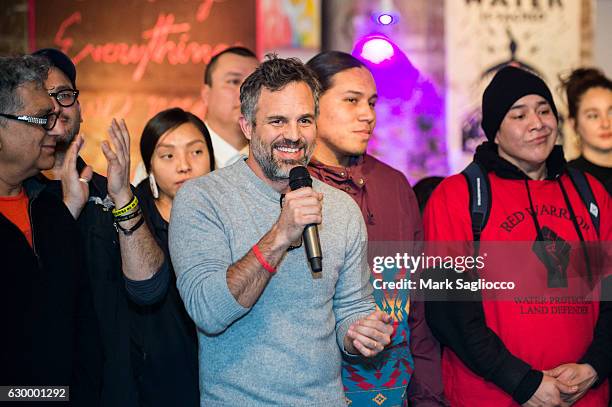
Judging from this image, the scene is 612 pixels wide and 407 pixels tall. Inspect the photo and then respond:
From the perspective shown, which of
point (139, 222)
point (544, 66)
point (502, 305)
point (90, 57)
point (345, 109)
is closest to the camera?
point (139, 222)

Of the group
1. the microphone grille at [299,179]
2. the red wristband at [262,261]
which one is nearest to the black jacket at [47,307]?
the red wristband at [262,261]

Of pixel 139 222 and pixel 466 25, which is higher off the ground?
pixel 466 25

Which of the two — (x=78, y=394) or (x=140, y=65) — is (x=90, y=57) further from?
(x=78, y=394)

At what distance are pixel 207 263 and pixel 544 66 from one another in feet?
12.9

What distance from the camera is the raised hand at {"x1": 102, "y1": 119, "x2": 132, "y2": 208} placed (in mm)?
2621

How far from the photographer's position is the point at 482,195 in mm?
3047

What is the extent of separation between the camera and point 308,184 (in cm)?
233

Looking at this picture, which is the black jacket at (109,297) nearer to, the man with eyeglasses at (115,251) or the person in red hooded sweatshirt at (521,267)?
the man with eyeglasses at (115,251)

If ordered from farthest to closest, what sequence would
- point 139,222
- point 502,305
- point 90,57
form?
point 90,57 → point 502,305 → point 139,222

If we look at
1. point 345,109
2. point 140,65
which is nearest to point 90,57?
point 140,65

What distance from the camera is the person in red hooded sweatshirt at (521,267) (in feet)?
9.49

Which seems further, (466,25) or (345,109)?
(466,25)

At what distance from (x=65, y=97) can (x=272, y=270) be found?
1262 mm

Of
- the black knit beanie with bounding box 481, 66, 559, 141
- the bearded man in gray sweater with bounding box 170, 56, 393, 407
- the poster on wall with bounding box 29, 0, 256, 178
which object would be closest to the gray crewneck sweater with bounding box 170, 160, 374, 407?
the bearded man in gray sweater with bounding box 170, 56, 393, 407
